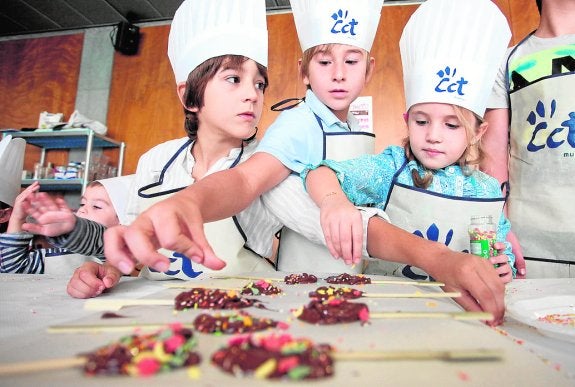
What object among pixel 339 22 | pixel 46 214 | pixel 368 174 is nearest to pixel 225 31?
pixel 339 22

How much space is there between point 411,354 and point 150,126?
410cm

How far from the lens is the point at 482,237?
938 mm

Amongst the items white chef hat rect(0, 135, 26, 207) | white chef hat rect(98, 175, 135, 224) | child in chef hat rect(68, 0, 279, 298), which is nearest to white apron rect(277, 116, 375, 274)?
child in chef hat rect(68, 0, 279, 298)

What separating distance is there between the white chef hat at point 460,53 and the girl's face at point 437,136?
0.10 feet

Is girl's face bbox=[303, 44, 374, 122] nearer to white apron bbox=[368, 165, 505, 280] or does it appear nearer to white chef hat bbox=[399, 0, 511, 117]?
white chef hat bbox=[399, 0, 511, 117]

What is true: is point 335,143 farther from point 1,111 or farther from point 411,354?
point 1,111

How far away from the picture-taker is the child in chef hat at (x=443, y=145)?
1.09 meters

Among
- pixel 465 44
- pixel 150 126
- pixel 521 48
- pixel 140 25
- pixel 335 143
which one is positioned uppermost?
pixel 140 25

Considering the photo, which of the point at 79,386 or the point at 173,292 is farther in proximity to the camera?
the point at 173,292

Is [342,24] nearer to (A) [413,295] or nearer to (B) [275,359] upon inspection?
(A) [413,295]

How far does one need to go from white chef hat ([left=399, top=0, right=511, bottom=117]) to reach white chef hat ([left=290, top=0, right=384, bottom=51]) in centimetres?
19

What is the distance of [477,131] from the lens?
1.22 metres

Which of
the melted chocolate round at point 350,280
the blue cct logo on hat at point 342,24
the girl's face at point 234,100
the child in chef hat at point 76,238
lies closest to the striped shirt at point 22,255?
the child in chef hat at point 76,238

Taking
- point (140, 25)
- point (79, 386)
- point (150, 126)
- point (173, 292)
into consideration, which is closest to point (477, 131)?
point (173, 292)
